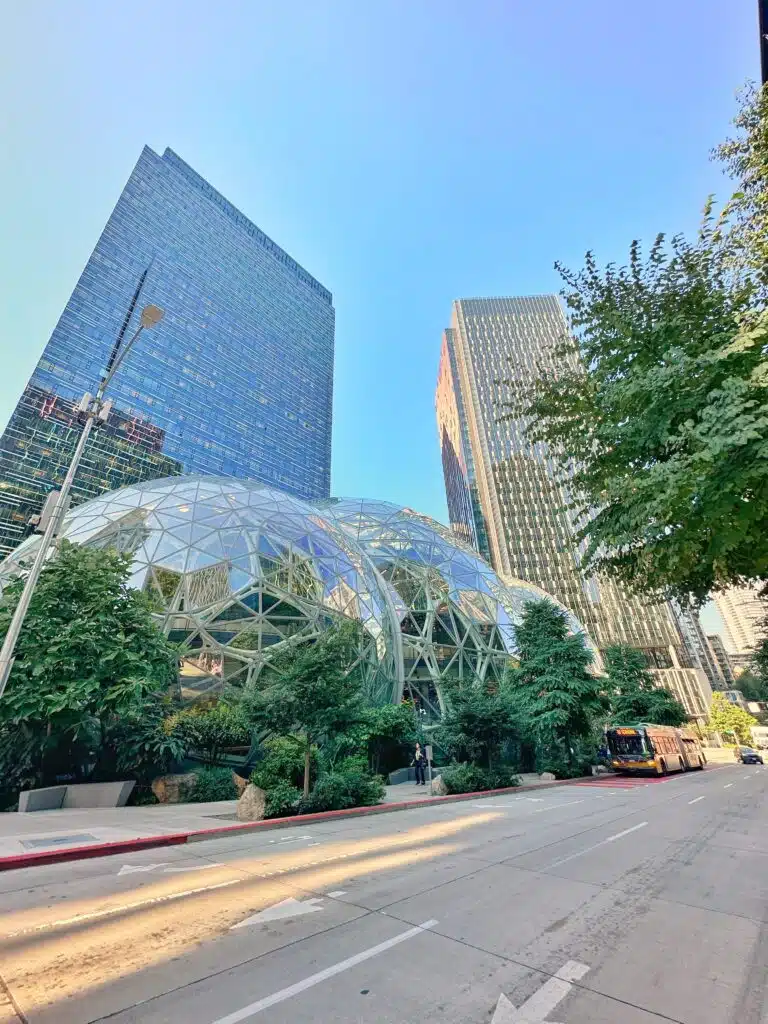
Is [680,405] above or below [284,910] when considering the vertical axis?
above

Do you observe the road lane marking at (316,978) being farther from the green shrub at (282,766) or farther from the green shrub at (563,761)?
the green shrub at (563,761)

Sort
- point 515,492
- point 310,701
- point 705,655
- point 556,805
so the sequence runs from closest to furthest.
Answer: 1. point 310,701
2. point 556,805
3. point 515,492
4. point 705,655

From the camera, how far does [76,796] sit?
13500 mm

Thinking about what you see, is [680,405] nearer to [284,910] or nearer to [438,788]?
[284,910]

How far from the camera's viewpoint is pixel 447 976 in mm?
3615

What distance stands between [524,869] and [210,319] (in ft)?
415

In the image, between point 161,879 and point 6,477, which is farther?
point 6,477

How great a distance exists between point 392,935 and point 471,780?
53.1ft

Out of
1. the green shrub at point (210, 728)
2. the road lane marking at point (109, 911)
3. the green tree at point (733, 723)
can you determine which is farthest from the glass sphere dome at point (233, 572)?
the green tree at point (733, 723)

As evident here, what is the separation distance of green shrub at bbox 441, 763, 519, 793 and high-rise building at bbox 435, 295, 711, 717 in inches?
2039

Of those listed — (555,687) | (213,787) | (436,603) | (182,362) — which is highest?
(182,362)

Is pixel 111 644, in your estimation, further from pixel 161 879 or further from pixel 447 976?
pixel 447 976

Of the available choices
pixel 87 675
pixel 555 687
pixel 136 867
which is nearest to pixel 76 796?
pixel 87 675

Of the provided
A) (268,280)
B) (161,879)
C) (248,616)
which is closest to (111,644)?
(248,616)
